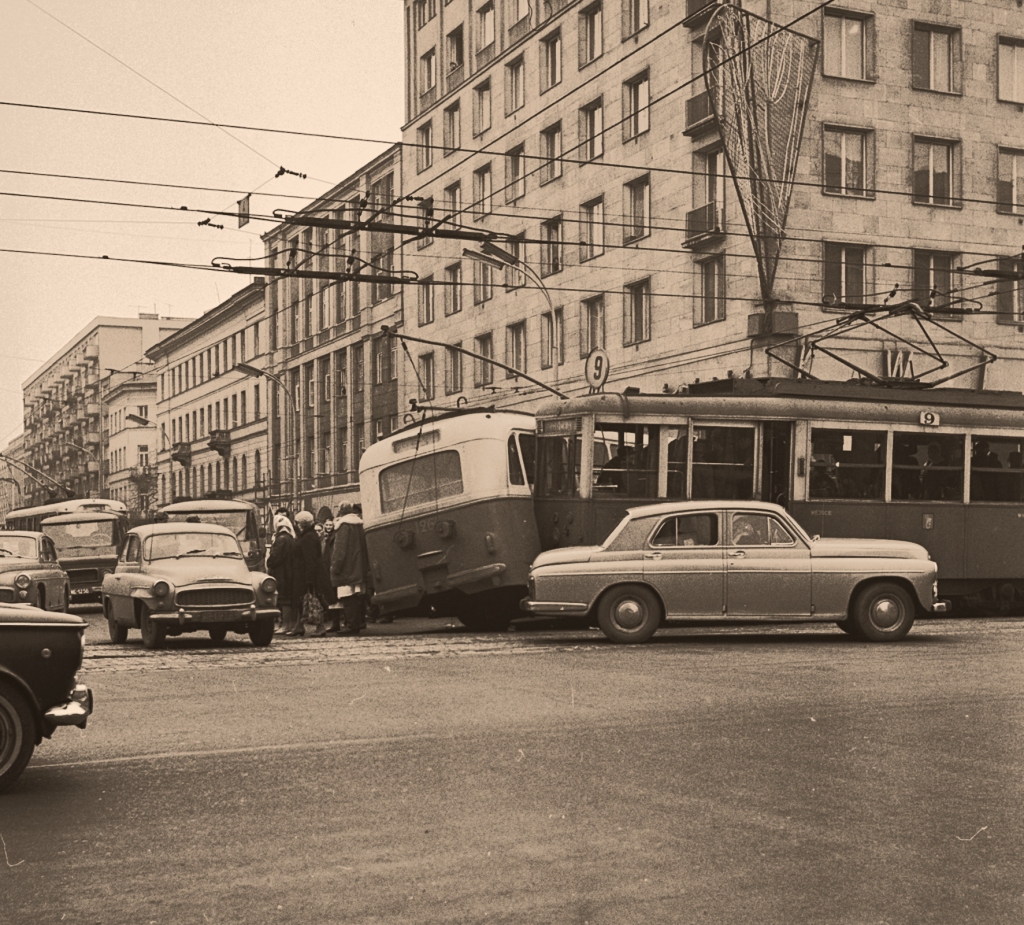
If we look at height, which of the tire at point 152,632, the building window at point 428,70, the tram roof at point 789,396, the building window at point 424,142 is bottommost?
the tire at point 152,632

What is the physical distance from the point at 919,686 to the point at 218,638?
451 inches

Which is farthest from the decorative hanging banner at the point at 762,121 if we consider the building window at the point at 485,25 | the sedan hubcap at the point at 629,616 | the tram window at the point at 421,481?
the sedan hubcap at the point at 629,616

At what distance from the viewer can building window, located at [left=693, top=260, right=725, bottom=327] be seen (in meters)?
39.3

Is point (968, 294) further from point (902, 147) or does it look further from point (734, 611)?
point (734, 611)

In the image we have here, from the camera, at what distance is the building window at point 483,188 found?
52.9 m

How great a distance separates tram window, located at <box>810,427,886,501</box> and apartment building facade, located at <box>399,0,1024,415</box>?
1250 centimetres

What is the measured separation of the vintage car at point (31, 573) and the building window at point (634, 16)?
2471 centimetres

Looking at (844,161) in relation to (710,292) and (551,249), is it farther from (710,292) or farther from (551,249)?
(551,249)

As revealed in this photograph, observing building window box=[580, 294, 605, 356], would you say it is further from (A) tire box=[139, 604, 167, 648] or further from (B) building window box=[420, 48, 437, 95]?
(A) tire box=[139, 604, 167, 648]

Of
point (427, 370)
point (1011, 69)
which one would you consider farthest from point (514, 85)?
point (1011, 69)

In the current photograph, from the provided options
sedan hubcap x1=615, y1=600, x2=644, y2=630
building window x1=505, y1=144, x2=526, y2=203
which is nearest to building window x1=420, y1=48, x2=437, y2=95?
building window x1=505, y1=144, x2=526, y2=203

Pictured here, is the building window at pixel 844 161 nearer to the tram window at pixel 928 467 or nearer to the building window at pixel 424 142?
the tram window at pixel 928 467

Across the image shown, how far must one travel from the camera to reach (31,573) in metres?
22.6

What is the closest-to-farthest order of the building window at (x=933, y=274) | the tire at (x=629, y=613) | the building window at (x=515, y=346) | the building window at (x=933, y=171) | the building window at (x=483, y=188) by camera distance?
the tire at (x=629, y=613)
the building window at (x=933, y=274)
the building window at (x=933, y=171)
the building window at (x=515, y=346)
the building window at (x=483, y=188)
